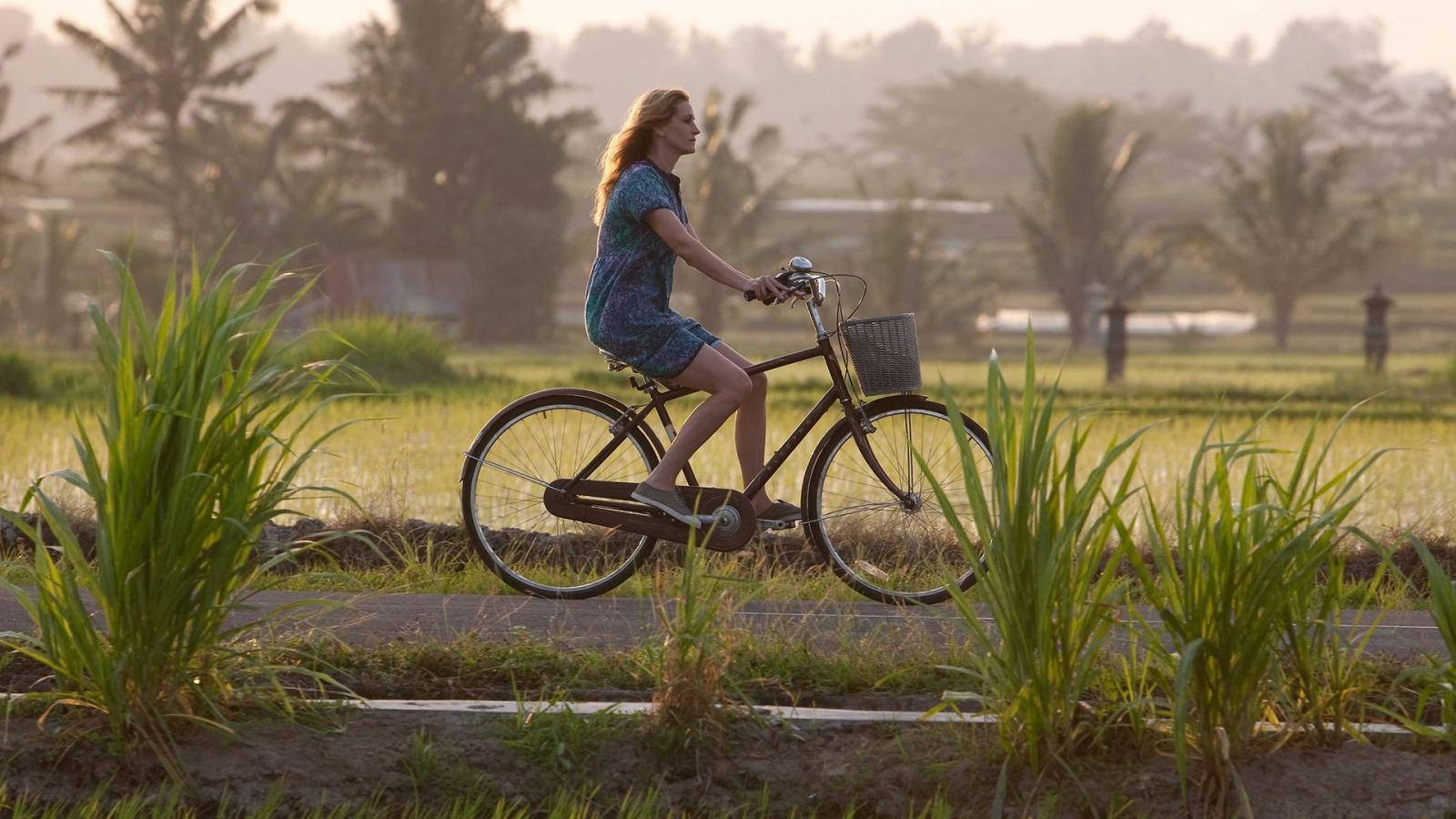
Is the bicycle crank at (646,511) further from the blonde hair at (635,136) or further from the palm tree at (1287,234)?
the palm tree at (1287,234)

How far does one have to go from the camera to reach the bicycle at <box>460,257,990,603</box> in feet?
19.0

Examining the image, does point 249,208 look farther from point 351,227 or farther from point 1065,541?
point 1065,541

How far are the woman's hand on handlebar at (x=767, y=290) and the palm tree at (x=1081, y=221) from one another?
35.8m

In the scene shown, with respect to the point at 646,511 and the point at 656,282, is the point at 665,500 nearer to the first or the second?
the point at 646,511

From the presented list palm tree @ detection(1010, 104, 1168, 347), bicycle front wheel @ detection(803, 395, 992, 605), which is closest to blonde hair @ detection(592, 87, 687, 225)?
bicycle front wheel @ detection(803, 395, 992, 605)

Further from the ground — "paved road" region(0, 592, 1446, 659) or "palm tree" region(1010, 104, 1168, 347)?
"palm tree" region(1010, 104, 1168, 347)

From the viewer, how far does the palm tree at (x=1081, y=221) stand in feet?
135

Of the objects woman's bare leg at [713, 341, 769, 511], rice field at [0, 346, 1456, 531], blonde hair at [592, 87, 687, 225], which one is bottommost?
rice field at [0, 346, 1456, 531]

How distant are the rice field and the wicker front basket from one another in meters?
0.64

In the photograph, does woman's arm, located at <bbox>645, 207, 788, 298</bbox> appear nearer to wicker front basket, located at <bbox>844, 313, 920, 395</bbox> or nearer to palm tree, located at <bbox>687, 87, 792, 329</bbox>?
wicker front basket, located at <bbox>844, 313, 920, 395</bbox>

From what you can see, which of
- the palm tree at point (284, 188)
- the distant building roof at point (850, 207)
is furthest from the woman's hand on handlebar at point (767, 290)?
the distant building roof at point (850, 207)

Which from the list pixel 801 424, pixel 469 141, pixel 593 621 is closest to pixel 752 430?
pixel 801 424

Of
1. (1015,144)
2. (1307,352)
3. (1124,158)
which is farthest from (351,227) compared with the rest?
(1015,144)

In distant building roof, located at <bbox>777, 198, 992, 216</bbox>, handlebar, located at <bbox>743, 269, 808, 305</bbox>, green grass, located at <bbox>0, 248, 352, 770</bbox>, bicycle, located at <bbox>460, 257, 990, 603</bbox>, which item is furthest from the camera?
distant building roof, located at <bbox>777, 198, 992, 216</bbox>
